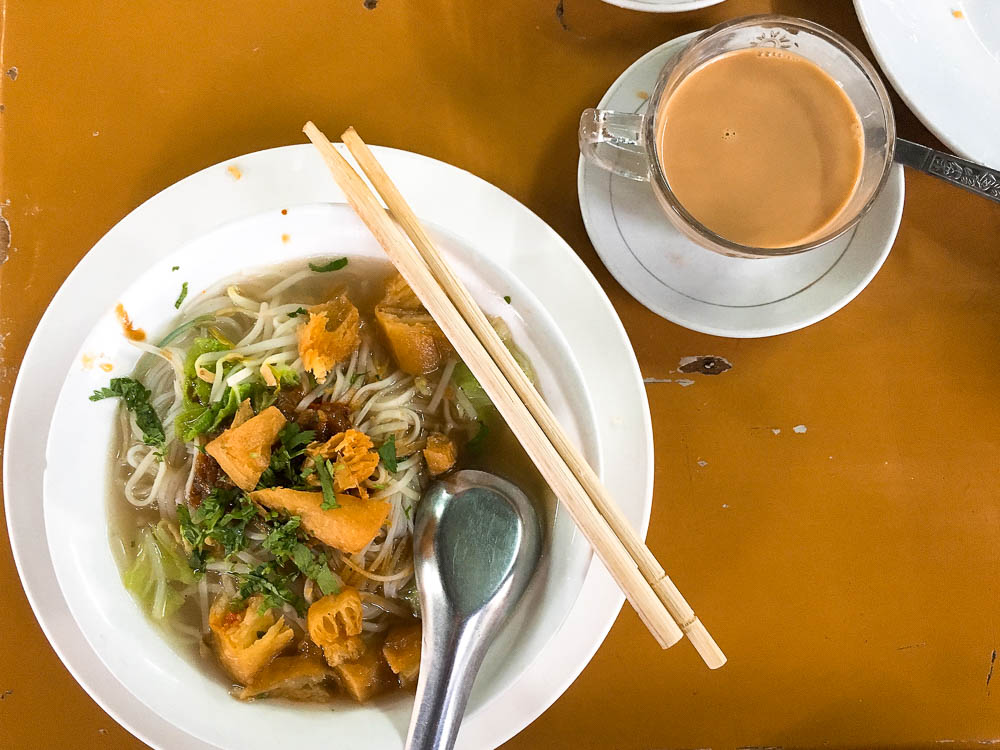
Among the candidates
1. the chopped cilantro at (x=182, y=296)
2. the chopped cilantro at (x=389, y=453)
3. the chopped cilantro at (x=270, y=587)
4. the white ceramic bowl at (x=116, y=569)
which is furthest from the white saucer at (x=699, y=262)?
the chopped cilantro at (x=270, y=587)

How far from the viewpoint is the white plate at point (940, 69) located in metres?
1.43

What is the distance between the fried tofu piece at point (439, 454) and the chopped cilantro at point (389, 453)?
2.4 inches

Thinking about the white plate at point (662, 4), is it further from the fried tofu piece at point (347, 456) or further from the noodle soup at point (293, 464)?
the fried tofu piece at point (347, 456)

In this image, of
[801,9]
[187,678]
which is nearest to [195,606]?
[187,678]

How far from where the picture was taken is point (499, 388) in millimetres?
1170

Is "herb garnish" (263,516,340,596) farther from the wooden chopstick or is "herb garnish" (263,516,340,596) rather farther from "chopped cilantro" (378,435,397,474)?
the wooden chopstick

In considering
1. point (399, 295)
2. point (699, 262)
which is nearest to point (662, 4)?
point (699, 262)

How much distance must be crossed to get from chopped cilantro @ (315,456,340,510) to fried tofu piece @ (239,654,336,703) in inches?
14.5

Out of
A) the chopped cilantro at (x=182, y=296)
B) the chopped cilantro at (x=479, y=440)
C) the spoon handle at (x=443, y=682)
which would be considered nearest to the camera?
the spoon handle at (x=443, y=682)

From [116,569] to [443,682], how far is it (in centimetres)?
67

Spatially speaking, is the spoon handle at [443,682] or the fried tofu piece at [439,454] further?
the fried tofu piece at [439,454]

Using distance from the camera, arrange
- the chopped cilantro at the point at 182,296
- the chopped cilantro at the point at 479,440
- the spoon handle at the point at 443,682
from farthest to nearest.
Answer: the chopped cilantro at the point at 479,440 → the chopped cilantro at the point at 182,296 → the spoon handle at the point at 443,682

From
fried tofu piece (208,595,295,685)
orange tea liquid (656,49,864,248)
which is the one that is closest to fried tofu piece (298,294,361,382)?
fried tofu piece (208,595,295,685)

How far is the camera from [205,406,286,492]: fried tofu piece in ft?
4.31
